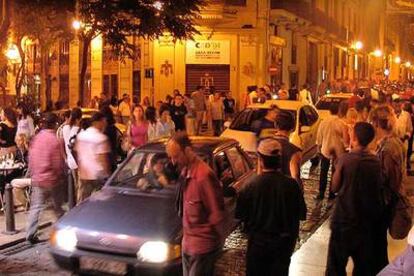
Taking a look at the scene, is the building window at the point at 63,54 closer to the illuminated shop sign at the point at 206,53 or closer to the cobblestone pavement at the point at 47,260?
the illuminated shop sign at the point at 206,53

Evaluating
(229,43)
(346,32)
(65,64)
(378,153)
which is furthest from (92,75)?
(378,153)

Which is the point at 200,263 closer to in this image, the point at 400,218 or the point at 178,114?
the point at 400,218

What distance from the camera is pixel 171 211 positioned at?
7191 mm

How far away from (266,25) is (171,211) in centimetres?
2317

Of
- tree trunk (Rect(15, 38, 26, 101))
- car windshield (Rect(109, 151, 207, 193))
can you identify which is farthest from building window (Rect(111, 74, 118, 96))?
car windshield (Rect(109, 151, 207, 193))

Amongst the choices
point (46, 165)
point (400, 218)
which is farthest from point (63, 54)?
point (400, 218)

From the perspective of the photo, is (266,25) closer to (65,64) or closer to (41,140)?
(65,64)

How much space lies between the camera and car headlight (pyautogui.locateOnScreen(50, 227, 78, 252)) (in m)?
6.90

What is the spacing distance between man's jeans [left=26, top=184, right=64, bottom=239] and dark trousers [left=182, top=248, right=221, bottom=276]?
3.71 metres

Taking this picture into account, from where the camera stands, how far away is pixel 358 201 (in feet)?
19.4

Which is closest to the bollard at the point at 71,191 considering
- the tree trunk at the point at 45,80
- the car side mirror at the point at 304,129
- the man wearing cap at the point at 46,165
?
the man wearing cap at the point at 46,165

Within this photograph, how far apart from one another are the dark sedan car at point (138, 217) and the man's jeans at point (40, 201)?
0.96 metres

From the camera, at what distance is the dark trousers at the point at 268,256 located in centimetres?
505

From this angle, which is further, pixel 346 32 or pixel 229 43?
pixel 346 32
